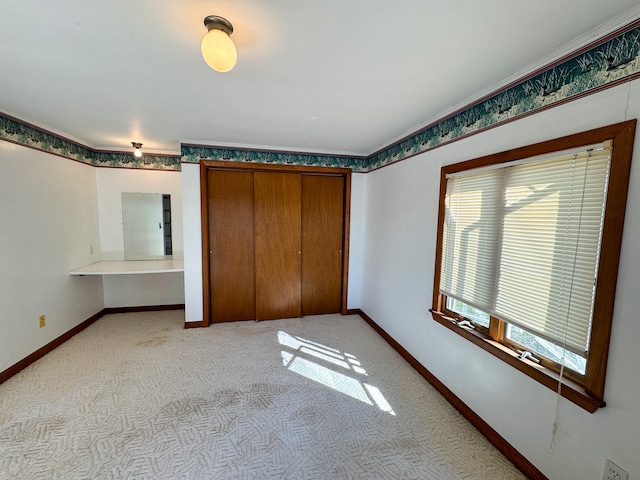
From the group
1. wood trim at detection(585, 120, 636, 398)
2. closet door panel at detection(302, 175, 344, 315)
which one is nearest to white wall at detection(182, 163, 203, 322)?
closet door panel at detection(302, 175, 344, 315)

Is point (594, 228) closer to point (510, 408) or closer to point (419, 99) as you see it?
point (510, 408)

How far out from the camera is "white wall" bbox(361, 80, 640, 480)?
3.76 ft

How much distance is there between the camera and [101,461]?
1586 millimetres

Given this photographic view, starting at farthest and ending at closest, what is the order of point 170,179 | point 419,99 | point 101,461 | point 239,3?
point 170,179
point 419,99
point 101,461
point 239,3

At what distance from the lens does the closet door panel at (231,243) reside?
136 inches

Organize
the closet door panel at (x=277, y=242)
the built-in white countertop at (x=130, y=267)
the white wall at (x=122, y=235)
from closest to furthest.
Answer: the built-in white countertop at (x=130, y=267) → the closet door panel at (x=277, y=242) → the white wall at (x=122, y=235)

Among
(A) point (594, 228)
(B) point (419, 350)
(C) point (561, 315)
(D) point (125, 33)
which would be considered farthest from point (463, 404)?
(D) point (125, 33)

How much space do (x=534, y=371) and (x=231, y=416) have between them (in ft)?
6.48

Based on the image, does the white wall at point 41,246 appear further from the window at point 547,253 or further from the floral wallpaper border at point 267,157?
the window at point 547,253

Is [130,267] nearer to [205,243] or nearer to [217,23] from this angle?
[205,243]

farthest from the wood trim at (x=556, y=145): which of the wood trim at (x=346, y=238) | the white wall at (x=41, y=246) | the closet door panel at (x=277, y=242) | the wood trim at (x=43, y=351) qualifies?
the wood trim at (x=43, y=351)

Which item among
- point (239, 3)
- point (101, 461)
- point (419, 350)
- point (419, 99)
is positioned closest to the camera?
point (239, 3)

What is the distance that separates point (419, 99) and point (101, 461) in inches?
123

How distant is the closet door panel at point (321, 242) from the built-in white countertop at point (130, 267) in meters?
1.68
